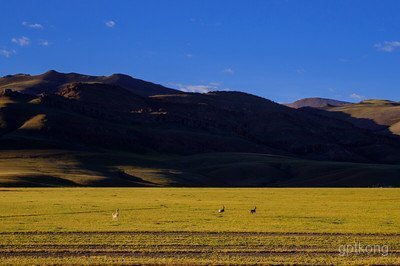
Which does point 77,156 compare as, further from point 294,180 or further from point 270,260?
point 270,260

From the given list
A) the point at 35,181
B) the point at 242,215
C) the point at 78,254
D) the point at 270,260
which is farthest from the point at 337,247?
the point at 35,181

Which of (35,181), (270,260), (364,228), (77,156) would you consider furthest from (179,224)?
(77,156)

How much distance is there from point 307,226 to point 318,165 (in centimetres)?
13197

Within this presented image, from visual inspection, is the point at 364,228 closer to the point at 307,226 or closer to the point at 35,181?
the point at 307,226

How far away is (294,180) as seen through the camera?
516 ft

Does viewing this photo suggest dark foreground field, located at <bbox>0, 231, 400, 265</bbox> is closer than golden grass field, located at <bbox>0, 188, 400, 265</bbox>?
Yes

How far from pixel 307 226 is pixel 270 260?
15263 millimetres

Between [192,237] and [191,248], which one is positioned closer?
[191,248]

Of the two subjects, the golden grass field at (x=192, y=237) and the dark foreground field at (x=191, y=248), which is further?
the golden grass field at (x=192, y=237)

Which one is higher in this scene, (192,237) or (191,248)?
(191,248)

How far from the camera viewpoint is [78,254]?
2752 centimetres

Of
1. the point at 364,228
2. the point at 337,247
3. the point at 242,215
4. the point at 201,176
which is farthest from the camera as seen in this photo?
the point at 201,176

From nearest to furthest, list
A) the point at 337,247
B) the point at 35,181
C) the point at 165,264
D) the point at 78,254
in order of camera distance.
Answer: the point at 165,264, the point at 78,254, the point at 337,247, the point at 35,181

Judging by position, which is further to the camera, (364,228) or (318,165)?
Answer: (318,165)
